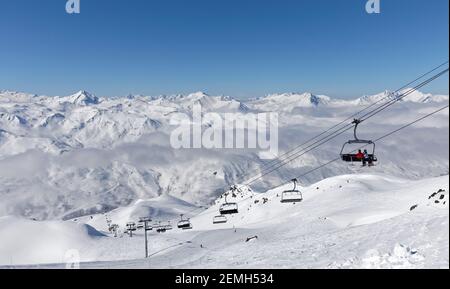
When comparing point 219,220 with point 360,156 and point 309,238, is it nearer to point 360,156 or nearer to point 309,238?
point 309,238

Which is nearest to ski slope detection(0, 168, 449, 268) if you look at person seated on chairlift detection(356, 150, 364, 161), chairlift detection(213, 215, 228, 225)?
person seated on chairlift detection(356, 150, 364, 161)

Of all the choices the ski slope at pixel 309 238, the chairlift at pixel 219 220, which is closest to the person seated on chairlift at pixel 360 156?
the ski slope at pixel 309 238

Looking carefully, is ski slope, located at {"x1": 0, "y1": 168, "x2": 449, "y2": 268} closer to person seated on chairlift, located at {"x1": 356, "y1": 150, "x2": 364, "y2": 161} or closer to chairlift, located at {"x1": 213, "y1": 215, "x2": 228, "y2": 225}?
person seated on chairlift, located at {"x1": 356, "y1": 150, "x2": 364, "y2": 161}

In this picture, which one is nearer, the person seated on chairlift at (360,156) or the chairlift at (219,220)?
the person seated on chairlift at (360,156)

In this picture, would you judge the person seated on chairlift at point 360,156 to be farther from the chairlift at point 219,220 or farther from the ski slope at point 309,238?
the chairlift at point 219,220

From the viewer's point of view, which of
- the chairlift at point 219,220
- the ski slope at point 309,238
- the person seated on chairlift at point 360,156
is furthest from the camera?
the chairlift at point 219,220

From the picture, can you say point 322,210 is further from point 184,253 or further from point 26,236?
point 26,236
